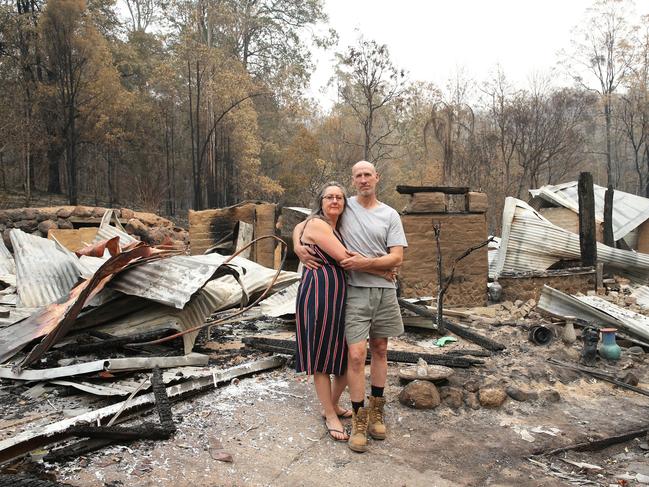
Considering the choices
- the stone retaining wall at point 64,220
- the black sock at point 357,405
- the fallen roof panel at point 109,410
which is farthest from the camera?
the stone retaining wall at point 64,220

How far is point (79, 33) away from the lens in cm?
1638

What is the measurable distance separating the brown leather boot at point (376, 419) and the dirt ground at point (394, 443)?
79mm

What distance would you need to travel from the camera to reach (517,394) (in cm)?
368

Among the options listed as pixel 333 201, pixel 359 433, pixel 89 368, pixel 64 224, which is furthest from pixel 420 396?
pixel 64 224

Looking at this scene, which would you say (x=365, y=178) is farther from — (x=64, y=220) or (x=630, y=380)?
(x=64, y=220)

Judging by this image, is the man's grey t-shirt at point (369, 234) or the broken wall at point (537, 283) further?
the broken wall at point (537, 283)

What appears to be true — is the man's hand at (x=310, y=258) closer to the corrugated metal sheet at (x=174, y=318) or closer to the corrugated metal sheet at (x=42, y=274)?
the corrugated metal sheet at (x=174, y=318)

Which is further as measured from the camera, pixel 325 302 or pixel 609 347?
pixel 609 347

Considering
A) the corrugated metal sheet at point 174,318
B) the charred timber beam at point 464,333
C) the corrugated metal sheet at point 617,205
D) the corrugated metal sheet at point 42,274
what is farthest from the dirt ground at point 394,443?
the corrugated metal sheet at point 617,205

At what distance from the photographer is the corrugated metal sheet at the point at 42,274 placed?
521 centimetres

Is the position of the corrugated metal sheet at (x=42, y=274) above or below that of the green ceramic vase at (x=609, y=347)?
above

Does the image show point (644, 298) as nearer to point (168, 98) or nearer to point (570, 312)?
point (570, 312)

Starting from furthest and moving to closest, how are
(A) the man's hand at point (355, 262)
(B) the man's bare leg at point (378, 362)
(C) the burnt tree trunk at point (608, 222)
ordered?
1. (C) the burnt tree trunk at point (608, 222)
2. (B) the man's bare leg at point (378, 362)
3. (A) the man's hand at point (355, 262)

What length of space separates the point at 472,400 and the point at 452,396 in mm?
155
